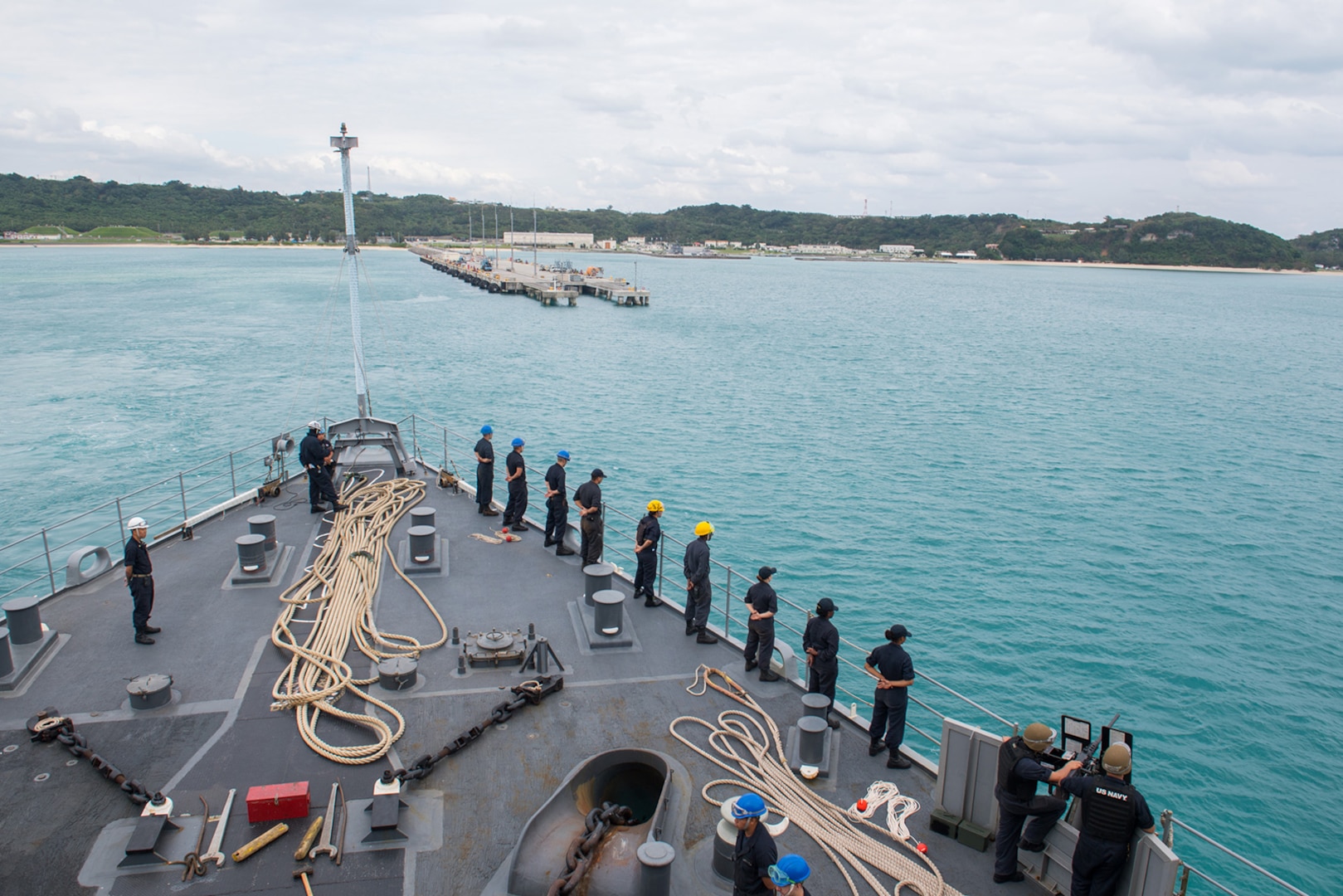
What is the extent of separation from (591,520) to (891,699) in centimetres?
577

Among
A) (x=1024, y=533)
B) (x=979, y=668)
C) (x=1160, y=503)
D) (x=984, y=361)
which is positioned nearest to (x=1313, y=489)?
(x=1160, y=503)

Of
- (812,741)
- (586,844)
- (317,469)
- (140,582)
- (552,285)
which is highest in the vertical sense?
(552,285)

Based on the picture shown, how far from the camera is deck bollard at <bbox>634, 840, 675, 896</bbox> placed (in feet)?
19.7

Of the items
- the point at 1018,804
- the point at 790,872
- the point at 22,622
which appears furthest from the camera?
the point at 22,622

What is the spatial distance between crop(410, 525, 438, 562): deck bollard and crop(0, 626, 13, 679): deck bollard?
16.5 feet

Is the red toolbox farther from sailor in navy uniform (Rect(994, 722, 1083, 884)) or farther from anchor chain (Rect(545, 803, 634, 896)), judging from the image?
sailor in navy uniform (Rect(994, 722, 1083, 884))

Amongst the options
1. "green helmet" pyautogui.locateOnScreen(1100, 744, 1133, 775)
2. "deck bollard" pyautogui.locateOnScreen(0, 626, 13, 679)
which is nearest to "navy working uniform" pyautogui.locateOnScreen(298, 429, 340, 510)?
"deck bollard" pyautogui.locateOnScreen(0, 626, 13, 679)

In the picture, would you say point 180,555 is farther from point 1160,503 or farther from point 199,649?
point 1160,503

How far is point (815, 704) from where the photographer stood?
8344mm

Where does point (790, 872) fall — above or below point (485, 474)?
above

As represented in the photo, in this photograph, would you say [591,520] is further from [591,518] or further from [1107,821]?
[1107,821]

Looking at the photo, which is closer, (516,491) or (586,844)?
(586,844)

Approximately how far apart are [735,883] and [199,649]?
7.74 m

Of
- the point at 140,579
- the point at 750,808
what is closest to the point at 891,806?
the point at 750,808
